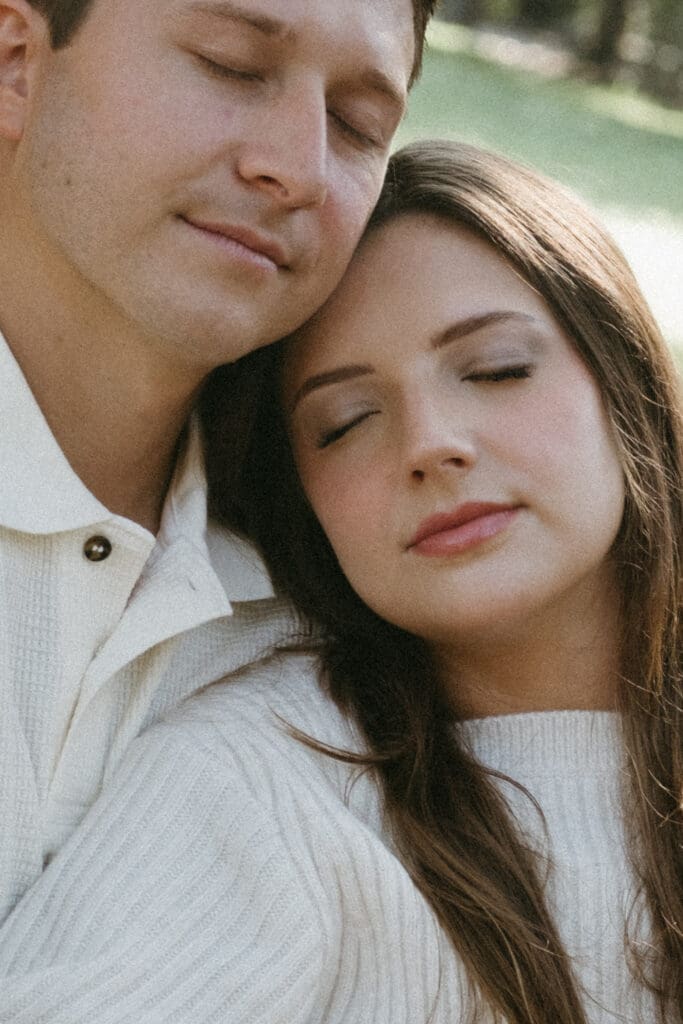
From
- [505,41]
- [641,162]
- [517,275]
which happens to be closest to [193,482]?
[517,275]

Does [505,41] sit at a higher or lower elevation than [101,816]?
higher

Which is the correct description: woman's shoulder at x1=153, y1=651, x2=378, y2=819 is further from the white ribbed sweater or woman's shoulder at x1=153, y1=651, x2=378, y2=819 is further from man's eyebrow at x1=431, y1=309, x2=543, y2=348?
man's eyebrow at x1=431, y1=309, x2=543, y2=348

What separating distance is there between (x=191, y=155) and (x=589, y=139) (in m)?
8.95

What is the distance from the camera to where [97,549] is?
236 cm

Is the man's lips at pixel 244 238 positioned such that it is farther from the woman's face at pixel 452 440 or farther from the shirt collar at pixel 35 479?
the shirt collar at pixel 35 479

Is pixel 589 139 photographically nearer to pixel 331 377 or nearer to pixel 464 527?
pixel 331 377

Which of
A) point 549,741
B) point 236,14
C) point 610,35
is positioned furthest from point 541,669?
point 610,35

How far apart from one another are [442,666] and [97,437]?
735mm

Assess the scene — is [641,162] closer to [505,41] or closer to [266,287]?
[266,287]

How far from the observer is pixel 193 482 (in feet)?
8.75

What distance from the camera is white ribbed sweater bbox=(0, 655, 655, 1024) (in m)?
2.08

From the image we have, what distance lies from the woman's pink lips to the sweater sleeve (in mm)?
487

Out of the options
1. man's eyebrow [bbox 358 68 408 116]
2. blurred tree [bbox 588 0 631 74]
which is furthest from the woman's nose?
blurred tree [bbox 588 0 631 74]

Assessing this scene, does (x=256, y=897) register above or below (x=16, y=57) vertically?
below
